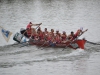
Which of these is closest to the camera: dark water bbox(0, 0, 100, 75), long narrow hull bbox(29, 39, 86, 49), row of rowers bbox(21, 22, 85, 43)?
dark water bbox(0, 0, 100, 75)

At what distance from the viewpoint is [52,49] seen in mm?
28125

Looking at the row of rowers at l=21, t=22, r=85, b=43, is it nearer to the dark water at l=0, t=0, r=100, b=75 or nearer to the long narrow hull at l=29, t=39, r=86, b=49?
the long narrow hull at l=29, t=39, r=86, b=49

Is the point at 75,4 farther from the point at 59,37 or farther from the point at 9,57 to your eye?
the point at 9,57

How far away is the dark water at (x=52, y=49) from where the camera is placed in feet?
79.0

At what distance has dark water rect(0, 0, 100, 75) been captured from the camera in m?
24.1

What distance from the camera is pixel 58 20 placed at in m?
42.6

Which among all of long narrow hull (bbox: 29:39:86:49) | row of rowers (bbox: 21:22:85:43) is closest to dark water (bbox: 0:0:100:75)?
long narrow hull (bbox: 29:39:86:49)

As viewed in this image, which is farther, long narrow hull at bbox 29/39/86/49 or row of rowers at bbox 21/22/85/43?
row of rowers at bbox 21/22/85/43

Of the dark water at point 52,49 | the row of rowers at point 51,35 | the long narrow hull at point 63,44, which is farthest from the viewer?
the row of rowers at point 51,35

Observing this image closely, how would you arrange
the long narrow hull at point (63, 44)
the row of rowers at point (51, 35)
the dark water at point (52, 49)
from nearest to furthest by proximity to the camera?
1. the dark water at point (52, 49)
2. the long narrow hull at point (63, 44)
3. the row of rowers at point (51, 35)

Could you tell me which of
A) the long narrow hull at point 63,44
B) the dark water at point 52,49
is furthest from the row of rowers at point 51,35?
the dark water at point 52,49

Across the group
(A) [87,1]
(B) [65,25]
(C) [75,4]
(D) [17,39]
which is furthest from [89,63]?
(A) [87,1]

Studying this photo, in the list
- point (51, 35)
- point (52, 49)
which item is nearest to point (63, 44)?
point (52, 49)

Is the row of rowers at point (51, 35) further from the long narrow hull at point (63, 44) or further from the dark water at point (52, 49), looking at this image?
the dark water at point (52, 49)
